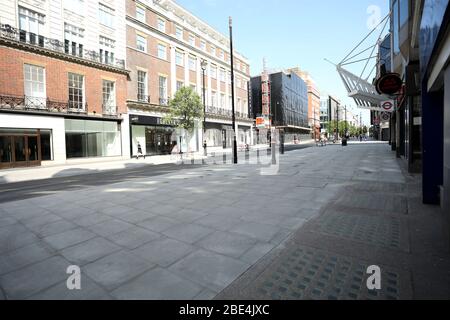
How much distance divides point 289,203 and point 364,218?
5.81 ft

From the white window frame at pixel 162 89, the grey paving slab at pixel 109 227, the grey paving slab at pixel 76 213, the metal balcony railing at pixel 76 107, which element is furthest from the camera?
the white window frame at pixel 162 89

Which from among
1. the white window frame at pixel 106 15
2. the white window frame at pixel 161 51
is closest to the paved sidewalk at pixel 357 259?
the white window frame at pixel 106 15

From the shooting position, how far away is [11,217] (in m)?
6.08

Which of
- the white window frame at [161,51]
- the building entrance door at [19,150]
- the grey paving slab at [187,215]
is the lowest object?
the grey paving slab at [187,215]

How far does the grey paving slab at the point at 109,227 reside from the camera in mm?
4832

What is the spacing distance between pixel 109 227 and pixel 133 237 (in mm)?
875

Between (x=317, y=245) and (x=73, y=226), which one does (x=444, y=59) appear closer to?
(x=317, y=245)

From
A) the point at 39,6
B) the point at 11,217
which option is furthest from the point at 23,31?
the point at 11,217

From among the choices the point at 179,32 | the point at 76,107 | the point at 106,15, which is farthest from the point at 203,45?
the point at 76,107

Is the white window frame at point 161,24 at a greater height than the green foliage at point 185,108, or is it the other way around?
the white window frame at point 161,24

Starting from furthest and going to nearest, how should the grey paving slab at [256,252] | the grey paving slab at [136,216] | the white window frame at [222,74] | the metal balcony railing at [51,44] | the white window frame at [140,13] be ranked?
the white window frame at [222,74] < the white window frame at [140,13] < the metal balcony railing at [51,44] < the grey paving slab at [136,216] < the grey paving slab at [256,252]

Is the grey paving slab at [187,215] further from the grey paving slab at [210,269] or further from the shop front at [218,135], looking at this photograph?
the shop front at [218,135]

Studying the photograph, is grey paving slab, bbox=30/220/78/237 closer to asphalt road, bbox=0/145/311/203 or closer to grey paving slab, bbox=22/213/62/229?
grey paving slab, bbox=22/213/62/229

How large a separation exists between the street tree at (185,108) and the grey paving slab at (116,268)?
23272mm
